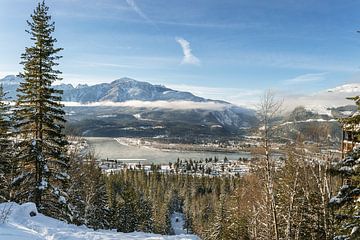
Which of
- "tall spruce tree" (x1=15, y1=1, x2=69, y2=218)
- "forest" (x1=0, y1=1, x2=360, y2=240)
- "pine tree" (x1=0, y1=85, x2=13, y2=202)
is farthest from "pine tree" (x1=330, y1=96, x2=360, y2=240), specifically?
"pine tree" (x1=0, y1=85, x2=13, y2=202)

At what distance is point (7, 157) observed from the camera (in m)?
26.4

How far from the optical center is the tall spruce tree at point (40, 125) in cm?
2144

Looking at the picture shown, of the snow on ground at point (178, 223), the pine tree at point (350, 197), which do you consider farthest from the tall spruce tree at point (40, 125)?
the snow on ground at point (178, 223)

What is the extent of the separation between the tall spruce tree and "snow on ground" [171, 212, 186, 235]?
8230 centimetres

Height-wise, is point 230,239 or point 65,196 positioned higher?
point 65,196

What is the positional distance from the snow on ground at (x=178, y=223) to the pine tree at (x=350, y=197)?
90739 millimetres

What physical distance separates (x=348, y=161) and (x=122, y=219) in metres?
45.3

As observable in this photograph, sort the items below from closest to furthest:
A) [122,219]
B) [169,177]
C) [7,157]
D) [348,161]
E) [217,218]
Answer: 1. [348,161]
2. [7,157]
3. [217,218]
4. [122,219]
5. [169,177]

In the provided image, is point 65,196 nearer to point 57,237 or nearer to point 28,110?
point 28,110

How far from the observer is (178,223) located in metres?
111

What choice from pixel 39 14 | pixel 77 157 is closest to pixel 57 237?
pixel 39 14

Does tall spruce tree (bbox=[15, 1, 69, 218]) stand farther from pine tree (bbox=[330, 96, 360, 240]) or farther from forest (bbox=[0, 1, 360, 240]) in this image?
pine tree (bbox=[330, 96, 360, 240])

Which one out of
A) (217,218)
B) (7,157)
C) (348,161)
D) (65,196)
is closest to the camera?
(348,161)

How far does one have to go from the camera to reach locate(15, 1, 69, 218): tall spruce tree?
21.4 m
